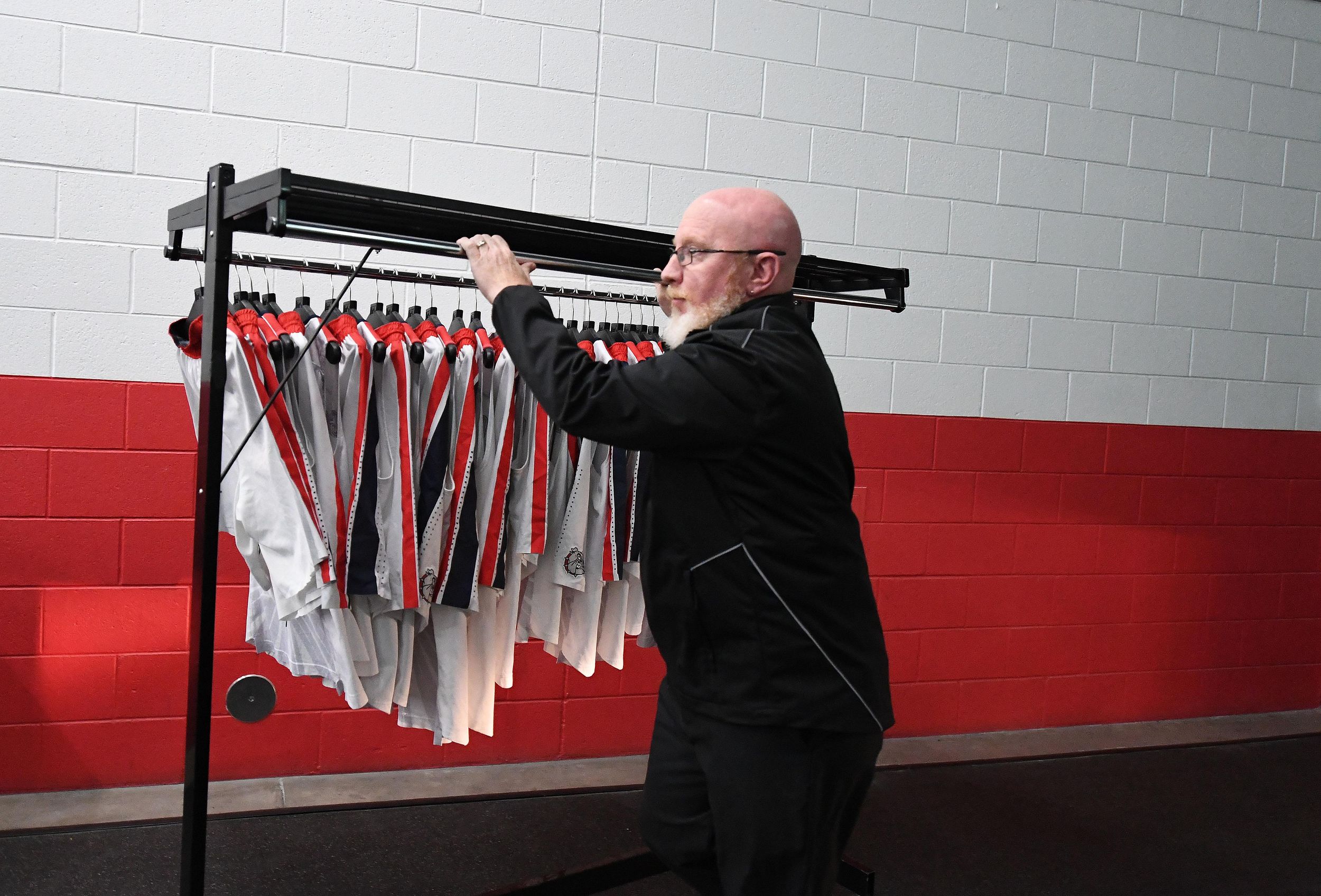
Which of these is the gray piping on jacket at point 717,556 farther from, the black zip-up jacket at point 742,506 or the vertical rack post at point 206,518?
the vertical rack post at point 206,518

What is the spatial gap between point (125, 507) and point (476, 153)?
148 centimetres

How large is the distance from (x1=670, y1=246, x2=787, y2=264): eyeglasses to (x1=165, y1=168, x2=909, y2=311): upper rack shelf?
0.17 meters

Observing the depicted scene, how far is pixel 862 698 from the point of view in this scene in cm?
187

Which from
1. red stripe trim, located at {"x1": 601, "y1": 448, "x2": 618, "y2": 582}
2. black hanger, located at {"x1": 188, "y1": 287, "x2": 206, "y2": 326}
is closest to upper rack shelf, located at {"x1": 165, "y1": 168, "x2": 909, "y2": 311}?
black hanger, located at {"x1": 188, "y1": 287, "x2": 206, "y2": 326}

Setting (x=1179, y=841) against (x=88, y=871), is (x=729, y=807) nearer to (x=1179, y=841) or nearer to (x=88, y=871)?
(x=88, y=871)

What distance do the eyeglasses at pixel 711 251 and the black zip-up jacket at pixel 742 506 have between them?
3.3 inches

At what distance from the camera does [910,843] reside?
3.18 meters

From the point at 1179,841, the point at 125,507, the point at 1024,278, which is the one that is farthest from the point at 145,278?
the point at 1179,841

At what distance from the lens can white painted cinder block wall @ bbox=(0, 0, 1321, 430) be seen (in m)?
3.02

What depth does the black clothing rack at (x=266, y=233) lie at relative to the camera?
1.79 m

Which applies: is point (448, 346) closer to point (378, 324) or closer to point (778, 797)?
point (378, 324)

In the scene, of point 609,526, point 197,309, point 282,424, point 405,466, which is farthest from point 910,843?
point 197,309

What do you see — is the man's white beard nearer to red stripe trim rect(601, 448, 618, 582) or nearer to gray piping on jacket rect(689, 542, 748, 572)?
gray piping on jacket rect(689, 542, 748, 572)

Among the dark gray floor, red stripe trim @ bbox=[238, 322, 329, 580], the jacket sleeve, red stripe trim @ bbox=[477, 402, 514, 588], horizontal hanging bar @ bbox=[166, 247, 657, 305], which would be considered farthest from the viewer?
the dark gray floor
